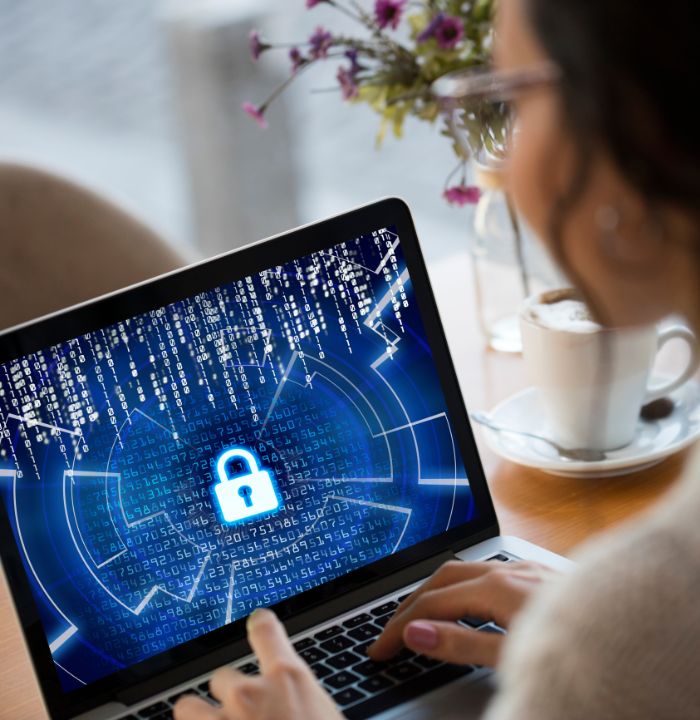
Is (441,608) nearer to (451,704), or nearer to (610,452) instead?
(451,704)

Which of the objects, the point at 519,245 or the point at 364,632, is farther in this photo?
the point at 519,245

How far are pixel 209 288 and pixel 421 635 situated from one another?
0.29 metres

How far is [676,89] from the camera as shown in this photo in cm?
44

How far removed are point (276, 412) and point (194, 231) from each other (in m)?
2.47

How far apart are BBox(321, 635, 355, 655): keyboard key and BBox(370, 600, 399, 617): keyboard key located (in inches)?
1.3

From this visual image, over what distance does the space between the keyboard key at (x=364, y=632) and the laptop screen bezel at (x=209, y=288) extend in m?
0.04

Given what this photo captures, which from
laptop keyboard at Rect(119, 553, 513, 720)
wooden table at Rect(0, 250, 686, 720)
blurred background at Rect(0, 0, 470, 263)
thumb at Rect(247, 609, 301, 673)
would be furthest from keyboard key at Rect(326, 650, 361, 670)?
blurred background at Rect(0, 0, 470, 263)

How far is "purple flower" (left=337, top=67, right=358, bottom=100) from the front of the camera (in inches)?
44.0

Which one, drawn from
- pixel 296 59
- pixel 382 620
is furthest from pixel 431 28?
pixel 382 620

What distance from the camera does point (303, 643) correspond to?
2.60 ft

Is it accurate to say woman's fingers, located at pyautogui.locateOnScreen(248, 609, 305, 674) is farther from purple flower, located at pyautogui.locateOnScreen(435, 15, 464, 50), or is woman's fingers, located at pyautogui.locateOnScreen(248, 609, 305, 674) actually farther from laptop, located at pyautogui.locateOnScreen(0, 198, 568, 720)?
purple flower, located at pyautogui.locateOnScreen(435, 15, 464, 50)

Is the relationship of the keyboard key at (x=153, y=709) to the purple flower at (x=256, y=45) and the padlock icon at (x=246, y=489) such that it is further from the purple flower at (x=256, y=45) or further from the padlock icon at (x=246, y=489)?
the purple flower at (x=256, y=45)

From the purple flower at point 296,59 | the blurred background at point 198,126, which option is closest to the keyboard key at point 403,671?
the purple flower at point 296,59

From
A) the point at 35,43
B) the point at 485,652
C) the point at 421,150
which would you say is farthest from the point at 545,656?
the point at 35,43
